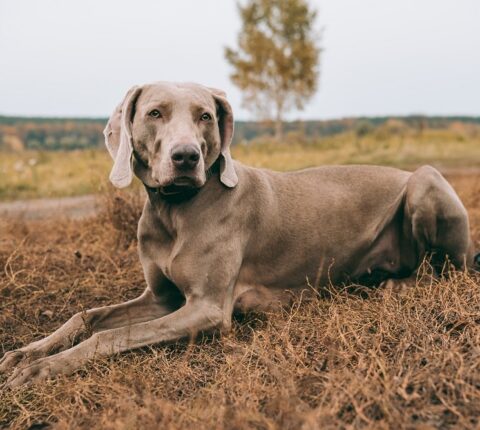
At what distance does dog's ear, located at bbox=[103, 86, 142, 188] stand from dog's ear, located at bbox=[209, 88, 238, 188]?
0.44 m

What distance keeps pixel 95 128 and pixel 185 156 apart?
18.3 meters

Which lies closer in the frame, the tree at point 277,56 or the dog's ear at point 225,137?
the dog's ear at point 225,137

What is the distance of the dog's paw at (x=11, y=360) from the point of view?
3123mm

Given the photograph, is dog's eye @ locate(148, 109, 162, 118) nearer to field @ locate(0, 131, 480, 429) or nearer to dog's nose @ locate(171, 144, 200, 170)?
dog's nose @ locate(171, 144, 200, 170)

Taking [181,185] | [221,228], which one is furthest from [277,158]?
[181,185]

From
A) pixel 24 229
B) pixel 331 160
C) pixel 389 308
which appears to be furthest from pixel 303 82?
pixel 389 308

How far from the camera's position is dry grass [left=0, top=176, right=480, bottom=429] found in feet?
7.20

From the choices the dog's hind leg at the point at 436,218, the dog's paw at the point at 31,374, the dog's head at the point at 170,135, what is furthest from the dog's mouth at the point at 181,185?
the dog's hind leg at the point at 436,218

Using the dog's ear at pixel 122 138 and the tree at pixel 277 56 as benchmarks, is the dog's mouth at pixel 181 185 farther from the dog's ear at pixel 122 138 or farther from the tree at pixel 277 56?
the tree at pixel 277 56

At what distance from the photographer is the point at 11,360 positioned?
10.4ft

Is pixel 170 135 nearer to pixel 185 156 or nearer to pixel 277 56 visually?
pixel 185 156

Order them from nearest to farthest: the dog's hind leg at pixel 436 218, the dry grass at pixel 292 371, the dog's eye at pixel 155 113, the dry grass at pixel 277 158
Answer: the dry grass at pixel 292 371
the dog's eye at pixel 155 113
the dog's hind leg at pixel 436 218
the dry grass at pixel 277 158

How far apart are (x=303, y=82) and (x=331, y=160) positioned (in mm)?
13828

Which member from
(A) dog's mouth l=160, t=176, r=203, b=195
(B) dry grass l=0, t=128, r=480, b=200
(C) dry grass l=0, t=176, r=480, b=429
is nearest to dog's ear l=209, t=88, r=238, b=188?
(A) dog's mouth l=160, t=176, r=203, b=195
